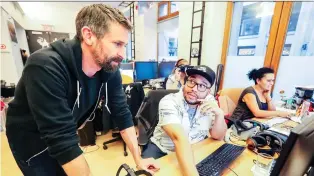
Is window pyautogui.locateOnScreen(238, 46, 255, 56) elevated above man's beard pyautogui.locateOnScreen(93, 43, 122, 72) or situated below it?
above

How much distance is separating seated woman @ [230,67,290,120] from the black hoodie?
1.65m

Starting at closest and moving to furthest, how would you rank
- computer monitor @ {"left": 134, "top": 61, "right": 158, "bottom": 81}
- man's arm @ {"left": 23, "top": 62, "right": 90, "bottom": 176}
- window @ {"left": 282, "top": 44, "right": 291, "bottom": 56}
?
man's arm @ {"left": 23, "top": 62, "right": 90, "bottom": 176} → window @ {"left": 282, "top": 44, "right": 291, "bottom": 56} → computer monitor @ {"left": 134, "top": 61, "right": 158, "bottom": 81}

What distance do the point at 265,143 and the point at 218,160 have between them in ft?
1.48

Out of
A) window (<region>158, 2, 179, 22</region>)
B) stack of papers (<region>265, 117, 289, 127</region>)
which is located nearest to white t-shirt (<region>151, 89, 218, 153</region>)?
stack of papers (<region>265, 117, 289, 127</region>)

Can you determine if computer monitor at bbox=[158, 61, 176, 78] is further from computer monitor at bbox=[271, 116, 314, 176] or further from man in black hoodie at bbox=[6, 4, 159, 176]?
computer monitor at bbox=[271, 116, 314, 176]

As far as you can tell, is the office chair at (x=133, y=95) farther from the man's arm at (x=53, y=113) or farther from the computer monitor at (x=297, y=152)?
the computer monitor at (x=297, y=152)

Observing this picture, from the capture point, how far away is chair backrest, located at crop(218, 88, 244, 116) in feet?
6.78

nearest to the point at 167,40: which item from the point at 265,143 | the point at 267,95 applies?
the point at 267,95

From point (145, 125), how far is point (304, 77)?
8.30ft

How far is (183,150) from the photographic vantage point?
2.83ft

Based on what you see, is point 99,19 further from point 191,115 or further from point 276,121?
Result: point 276,121

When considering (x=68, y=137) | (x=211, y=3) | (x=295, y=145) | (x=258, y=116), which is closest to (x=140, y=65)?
(x=211, y=3)

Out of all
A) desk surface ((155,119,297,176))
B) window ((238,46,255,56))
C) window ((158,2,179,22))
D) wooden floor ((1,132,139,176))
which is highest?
window ((158,2,179,22))

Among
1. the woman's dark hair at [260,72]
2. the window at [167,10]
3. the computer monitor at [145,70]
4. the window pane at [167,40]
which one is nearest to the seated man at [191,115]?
the woman's dark hair at [260,72]
